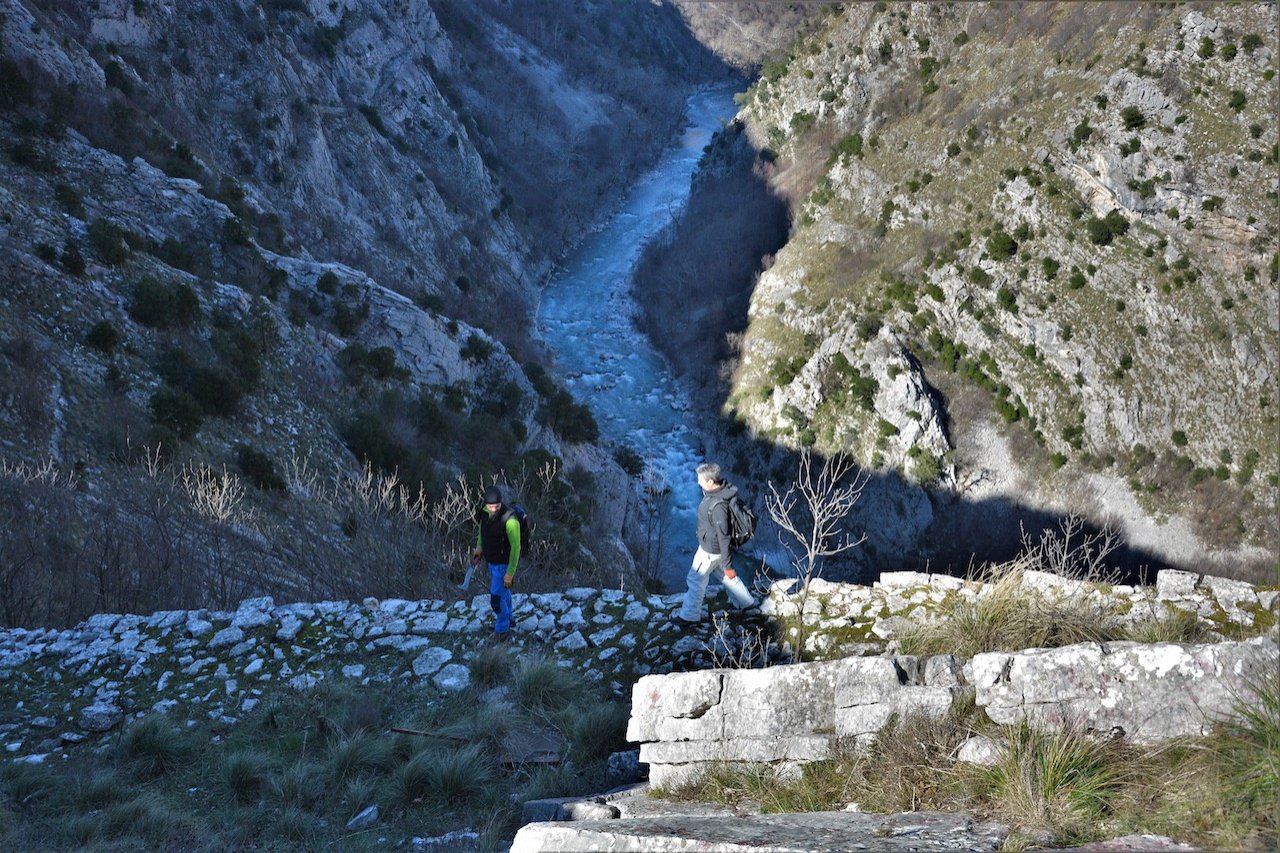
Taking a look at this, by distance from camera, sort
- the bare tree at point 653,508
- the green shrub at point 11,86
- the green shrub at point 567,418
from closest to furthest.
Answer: the green shrub at point 11,86, the bare tree at point 653,508, the green shrub at point 567,418

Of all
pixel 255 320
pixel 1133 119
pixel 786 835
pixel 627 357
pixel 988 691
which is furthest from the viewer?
pixel 627 357

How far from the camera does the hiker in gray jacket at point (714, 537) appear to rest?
8312 millimetres

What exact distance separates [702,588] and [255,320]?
59.0ft

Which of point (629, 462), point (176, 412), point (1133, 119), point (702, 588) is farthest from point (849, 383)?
point (702, 588)

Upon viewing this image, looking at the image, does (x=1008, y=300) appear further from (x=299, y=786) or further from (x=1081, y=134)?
(x=299, y=786)

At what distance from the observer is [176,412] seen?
17938 mm

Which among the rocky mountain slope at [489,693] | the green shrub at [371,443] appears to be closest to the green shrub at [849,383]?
the green shrub at [371,443]

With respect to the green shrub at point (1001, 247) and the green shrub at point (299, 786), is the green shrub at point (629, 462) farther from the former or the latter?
the green shrub at point (299, 786)

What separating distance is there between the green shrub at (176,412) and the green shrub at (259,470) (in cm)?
108

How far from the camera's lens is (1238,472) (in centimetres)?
2941

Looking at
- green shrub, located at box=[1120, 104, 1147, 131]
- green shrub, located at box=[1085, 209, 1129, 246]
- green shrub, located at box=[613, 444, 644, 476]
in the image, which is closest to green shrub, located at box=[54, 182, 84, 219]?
green shrub, located at box=[613, 444, 644, 476]

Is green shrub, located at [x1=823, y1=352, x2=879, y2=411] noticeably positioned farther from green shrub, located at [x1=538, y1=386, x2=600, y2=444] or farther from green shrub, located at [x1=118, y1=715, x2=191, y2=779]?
green shrub, located at [x1=118, y1=715, x2=191, y2=779]

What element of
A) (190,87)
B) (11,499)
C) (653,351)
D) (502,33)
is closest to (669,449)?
(653,351)

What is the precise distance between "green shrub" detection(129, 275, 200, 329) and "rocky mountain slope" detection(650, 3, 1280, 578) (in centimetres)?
2267
